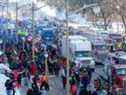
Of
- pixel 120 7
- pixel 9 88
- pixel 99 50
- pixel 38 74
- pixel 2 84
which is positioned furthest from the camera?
pixel 120 7

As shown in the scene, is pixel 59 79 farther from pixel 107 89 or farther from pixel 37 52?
pixel 107 89

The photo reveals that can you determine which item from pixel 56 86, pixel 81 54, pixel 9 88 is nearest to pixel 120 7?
pixel 81 54

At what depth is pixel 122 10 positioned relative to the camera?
6419cm

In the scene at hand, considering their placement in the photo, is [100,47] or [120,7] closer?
[100,47]

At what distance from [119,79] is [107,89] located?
10.7 feet

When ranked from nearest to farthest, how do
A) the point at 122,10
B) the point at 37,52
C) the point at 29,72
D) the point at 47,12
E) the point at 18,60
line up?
the point at 29,72 < the point at 18,60 < the point at 37,52 < the point at 122,10 < the point at 47,12

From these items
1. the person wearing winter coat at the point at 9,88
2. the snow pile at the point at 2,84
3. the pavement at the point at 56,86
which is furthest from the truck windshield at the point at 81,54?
the person wearing winter coat at the point at 9,88

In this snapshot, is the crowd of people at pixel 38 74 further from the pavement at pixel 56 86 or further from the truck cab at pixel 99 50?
the truck cab at pixel 99 50

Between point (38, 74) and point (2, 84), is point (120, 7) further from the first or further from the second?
point (2, 84)

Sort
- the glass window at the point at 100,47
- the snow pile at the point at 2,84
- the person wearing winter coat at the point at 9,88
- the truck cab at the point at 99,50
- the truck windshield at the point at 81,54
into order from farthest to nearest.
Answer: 1. the glass window at the point at 100,47
2. the truck cab at the point at 99,50
3. the truck windshield at the point at 81,54
4. the person wearing winter coat at the point at 9,88
5. the snow pile at the point at 2,84

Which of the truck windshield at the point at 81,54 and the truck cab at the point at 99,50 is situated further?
the truck cab at the point at 99,50

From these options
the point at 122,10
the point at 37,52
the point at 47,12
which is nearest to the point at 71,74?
the point at 37,52

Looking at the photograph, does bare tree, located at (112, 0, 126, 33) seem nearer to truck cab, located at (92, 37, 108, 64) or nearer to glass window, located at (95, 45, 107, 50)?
truck cab, located at (92, 37, 108, 64)

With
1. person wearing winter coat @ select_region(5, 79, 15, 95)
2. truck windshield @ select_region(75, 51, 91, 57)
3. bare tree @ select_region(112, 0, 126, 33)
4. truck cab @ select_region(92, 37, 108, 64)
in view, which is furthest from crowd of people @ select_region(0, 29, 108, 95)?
bare tree @ select_region(112, 0, 126, 33)
